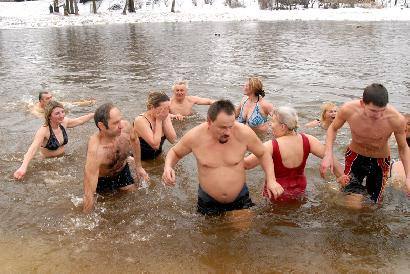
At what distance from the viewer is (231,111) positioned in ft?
12.9

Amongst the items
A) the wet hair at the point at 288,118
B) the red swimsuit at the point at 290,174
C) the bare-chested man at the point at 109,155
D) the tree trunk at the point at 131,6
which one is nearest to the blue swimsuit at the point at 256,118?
the bare-chested man at the point at 109,155

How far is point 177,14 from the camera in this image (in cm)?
4431

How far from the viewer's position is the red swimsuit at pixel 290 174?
4.62 meters

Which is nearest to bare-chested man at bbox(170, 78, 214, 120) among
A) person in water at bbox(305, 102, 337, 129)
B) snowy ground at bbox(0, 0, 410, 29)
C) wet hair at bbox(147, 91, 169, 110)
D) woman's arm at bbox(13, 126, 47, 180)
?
person in water at bbox(305, 102, 337, 129)

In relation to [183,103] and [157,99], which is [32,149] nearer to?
[157,99]

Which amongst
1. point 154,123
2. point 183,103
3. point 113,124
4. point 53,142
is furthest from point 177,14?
point 113,124

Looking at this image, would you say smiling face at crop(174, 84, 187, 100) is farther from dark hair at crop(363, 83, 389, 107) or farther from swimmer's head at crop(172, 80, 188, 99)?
dark hair at crop(363, 83, 389, 107)

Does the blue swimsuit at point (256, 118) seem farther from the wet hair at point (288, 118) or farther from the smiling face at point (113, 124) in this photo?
the smiling face at point (113, 124)

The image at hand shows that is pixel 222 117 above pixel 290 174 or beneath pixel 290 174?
above

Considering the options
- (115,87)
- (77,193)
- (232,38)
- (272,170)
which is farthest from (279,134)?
(232,38)

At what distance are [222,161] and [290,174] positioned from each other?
2.74ft

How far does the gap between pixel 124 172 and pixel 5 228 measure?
153cm

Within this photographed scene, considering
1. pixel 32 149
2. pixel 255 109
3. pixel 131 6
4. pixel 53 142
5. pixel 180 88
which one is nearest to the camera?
pixel 32 149

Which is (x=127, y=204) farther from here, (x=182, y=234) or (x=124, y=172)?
(x=182, y=234)
